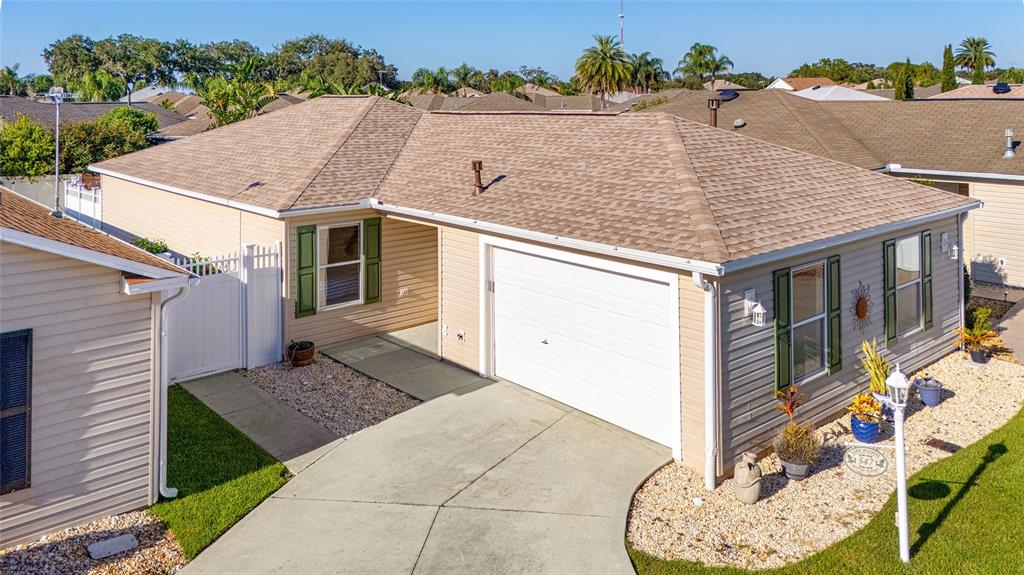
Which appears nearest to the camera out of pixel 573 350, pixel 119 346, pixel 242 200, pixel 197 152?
pixel 119 346

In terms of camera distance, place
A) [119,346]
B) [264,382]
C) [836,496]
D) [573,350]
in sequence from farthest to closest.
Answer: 1. [264,382]
2. [573,350]
3. [836,496]
4. [119,346]

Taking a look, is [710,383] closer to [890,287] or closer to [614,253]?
[614,253]

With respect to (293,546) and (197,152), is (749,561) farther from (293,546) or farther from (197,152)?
(197,152)

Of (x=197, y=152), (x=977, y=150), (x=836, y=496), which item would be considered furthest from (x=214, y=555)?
(x=977, y=150)

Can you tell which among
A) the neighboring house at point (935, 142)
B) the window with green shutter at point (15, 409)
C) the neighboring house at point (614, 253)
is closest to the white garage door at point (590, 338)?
the neighboring house at point (614, 253)

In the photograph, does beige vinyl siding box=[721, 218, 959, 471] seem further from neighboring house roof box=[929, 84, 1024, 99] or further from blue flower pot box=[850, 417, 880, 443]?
neighboring house roof box=[929, 84, 1024, 99]

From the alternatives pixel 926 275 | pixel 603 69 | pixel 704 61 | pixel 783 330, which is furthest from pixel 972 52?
pixel 783 330
